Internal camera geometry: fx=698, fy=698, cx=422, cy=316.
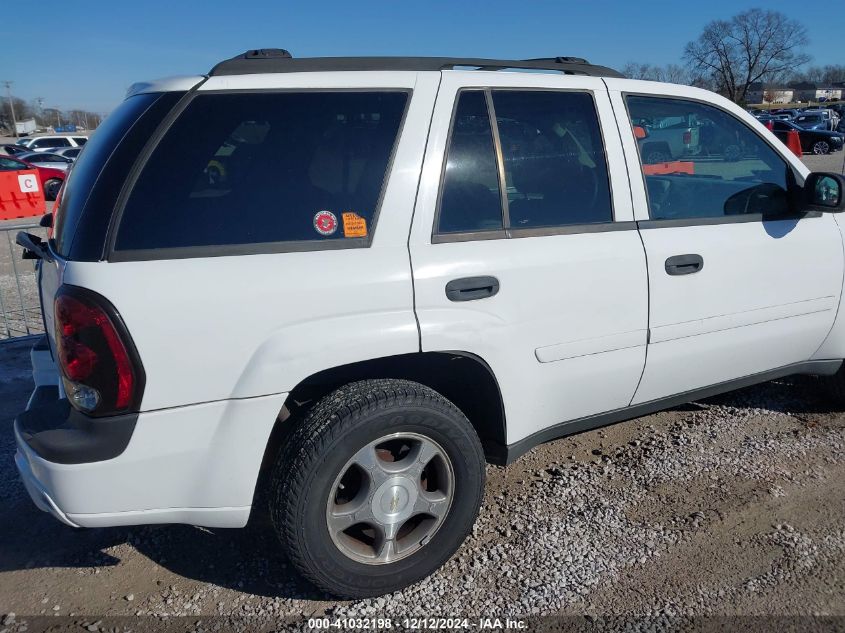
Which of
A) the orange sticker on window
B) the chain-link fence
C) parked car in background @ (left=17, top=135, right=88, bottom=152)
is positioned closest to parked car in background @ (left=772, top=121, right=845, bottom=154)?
the chain-link fence

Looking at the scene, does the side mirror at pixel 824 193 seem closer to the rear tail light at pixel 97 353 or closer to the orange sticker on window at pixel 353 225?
the orange sticker on window at pixel 353 225

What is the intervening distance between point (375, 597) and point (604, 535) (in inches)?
41.2

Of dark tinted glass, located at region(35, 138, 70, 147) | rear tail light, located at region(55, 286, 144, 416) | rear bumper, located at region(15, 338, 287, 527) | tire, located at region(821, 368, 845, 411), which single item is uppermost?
rear tail light, located at region(55, 286, 144, 416)

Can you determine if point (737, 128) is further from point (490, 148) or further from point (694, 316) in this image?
point (490, 148)

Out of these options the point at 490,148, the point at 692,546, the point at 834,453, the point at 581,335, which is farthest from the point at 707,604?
the point at 490,148

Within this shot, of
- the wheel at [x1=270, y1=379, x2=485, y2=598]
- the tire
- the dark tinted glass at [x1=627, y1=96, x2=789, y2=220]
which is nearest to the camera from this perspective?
the wheel at [x1=270, y1=379, x2=485, y2=598]

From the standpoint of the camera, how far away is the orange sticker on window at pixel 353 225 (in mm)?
2492

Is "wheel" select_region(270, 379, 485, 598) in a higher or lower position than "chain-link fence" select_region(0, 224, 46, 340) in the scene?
higher

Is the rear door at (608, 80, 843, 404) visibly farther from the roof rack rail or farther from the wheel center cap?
the wheel center cap

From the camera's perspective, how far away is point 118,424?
219cm

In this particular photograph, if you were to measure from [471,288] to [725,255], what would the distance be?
1374 millimetres

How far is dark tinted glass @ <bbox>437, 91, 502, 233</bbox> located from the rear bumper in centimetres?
97

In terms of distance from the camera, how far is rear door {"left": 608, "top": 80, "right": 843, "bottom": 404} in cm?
313

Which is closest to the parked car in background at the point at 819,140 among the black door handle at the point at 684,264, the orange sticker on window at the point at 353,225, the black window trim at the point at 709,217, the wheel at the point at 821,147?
the wheel at the point at 821,147
